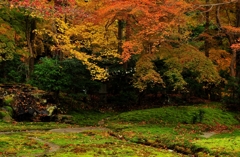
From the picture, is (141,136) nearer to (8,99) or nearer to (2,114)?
(2,114)

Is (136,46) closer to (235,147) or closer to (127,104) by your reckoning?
(127,104)

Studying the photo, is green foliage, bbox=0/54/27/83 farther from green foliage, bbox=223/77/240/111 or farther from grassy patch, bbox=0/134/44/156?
grassy patch, bbox=0/134/44/156

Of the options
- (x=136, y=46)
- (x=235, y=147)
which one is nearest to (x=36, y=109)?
A: (x=136, y=46)

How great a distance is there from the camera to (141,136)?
17.5 m

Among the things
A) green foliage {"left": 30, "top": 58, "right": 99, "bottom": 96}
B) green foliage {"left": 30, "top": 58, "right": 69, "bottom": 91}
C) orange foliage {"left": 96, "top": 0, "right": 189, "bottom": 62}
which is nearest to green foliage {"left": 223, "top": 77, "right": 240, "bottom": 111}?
orange foliage {"left": 96, "top": 0, "right": 189, "bottom": 62}

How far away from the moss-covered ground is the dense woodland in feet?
8.22

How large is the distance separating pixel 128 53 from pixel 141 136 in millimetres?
7156

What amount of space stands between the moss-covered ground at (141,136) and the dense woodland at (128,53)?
2504mm

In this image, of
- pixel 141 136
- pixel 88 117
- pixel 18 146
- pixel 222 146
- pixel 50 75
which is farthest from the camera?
pixel 88 117

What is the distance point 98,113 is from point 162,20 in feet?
30.8

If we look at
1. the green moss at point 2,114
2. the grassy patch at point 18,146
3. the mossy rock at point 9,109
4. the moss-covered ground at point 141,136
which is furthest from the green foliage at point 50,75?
the grassy patch at point 18,146

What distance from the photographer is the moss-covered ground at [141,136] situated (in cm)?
1229

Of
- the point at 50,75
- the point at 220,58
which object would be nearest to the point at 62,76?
the point at 50,75

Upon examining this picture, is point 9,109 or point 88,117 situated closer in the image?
point 9,109
